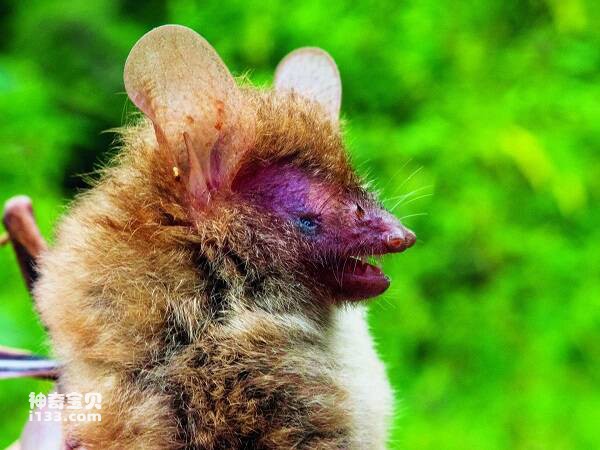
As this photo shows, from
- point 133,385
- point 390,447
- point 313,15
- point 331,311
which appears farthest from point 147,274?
point 313,15

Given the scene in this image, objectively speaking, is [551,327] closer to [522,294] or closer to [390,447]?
[522,294]

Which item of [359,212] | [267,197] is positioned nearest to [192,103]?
[267,197]

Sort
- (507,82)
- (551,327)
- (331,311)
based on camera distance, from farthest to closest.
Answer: (507,82), (551,327), (331,311)

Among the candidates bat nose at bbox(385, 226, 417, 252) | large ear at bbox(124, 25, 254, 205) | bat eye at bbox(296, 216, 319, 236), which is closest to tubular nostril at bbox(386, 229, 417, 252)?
bat nose at bbox(385, 226, 417, 252)

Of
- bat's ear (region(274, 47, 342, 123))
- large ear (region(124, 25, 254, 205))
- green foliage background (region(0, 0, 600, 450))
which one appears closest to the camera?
large ear (region(124, 25, 254, 205))

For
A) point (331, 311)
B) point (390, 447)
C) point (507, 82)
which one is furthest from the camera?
point (507, 82)

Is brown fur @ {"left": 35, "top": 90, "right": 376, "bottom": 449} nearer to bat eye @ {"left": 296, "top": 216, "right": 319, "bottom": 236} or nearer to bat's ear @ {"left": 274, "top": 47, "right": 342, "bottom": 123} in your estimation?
bat eye @ {"left": 296, "top": 216, "right": 319, "bottom": 236}

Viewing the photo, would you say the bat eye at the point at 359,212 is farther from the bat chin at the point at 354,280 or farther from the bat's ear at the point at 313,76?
the bat's ear at the point at 313,76
